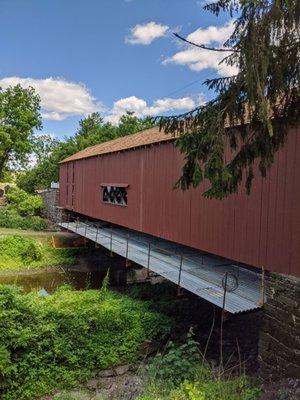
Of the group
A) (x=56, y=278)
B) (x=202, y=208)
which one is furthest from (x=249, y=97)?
(x=56, y=278)

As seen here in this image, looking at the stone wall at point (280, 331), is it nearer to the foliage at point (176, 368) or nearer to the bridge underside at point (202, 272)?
the bridge underside at point (202, 272)

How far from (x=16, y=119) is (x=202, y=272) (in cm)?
2773

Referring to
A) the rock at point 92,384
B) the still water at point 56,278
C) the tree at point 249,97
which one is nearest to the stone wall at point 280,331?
the tree at point 249,97

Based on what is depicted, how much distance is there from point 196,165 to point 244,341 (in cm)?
588

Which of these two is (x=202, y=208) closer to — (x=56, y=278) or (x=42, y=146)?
(x=56, y=278)

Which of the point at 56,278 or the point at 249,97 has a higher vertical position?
the point at 249,97

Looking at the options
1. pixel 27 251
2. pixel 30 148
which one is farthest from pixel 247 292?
pixel 30 148

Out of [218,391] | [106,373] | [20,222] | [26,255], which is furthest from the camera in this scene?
[20,222]

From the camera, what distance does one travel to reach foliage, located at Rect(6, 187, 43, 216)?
27.8m

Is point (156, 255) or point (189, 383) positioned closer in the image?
point (189, 383)

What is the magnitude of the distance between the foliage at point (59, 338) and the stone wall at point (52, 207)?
53.4 ft

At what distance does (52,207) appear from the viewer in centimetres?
2795

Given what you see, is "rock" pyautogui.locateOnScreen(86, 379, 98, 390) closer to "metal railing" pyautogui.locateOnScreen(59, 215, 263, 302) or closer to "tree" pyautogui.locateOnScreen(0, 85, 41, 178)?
"metal railing" pyautogui.locateOnScreen(59, 215, 263, 302)

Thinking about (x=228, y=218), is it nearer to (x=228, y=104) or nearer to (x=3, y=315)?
(x=228, y=104)
